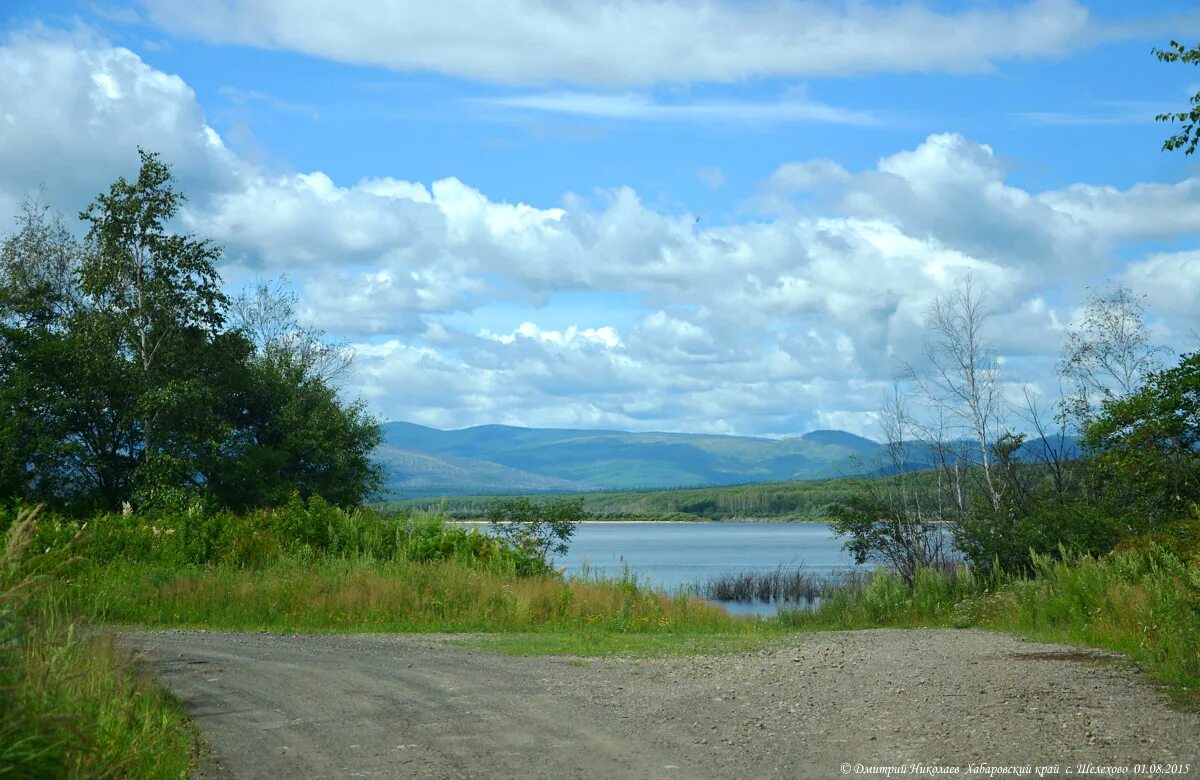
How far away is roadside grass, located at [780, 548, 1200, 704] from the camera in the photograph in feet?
37.0

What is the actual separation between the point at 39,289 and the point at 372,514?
19.2 meters

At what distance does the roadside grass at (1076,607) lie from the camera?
11289mm

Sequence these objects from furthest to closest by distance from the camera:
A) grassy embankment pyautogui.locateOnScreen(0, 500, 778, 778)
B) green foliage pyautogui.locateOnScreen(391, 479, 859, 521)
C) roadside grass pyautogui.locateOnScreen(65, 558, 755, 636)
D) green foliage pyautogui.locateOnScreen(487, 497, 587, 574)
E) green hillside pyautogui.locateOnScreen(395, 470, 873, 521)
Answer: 1. green foliage pyautogui.locateOnScreen(391, 479, 859, 521)
2. green hillside pyautogui.locateOnScreen(395, 470, 873, 521)
3. green foliage pyautogui.locateOnScreen(487, 497, 587, 574)
4. roadside grass pyautogui.locateOnScreen(65, 558, 755, 636)
5. grassy embankment pyautogui.locateOnScreen(0, 500, 778, 778)

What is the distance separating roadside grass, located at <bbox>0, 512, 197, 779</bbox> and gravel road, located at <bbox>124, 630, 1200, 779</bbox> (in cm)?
41

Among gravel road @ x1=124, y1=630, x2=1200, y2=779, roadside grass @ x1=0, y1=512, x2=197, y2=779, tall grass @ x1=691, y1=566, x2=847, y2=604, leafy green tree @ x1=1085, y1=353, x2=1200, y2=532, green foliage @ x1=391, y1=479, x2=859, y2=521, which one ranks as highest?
green foliage @ x1=391, y1=479, x2=859, y2=521

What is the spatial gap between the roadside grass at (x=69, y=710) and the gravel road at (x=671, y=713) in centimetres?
41

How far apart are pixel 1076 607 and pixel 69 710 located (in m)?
13.2

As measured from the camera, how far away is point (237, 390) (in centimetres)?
3850

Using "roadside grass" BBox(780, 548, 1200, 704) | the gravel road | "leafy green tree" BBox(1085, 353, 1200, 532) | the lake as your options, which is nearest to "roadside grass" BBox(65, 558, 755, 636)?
"roadside grass" BBox(780, 548, 1200, 704)

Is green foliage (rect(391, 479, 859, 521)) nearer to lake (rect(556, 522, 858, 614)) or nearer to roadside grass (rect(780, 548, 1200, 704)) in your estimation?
lake (rect(556, 522, 858, 614))

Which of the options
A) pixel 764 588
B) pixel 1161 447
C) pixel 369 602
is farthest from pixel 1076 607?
pixel 764 588

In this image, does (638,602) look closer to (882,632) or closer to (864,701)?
(882,632)

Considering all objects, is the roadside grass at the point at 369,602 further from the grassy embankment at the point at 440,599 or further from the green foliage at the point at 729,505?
the green foliage at the point at 729,505

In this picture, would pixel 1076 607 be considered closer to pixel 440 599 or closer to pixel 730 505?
pixel 440 599
